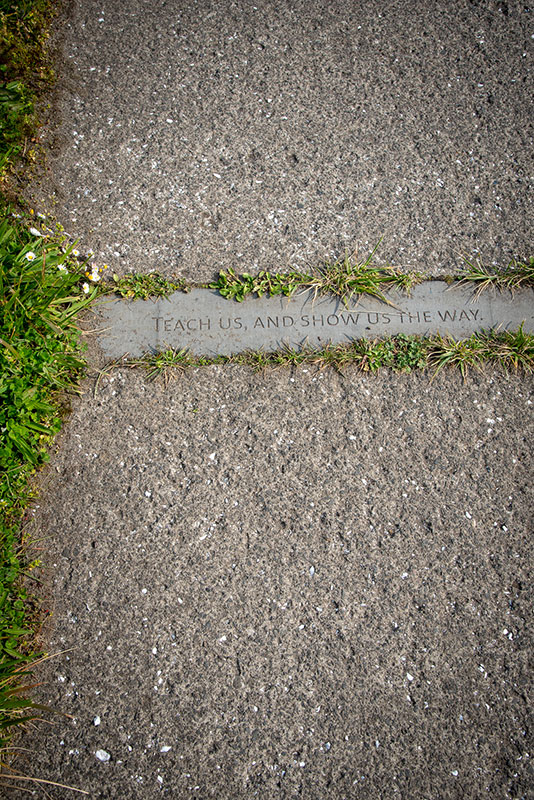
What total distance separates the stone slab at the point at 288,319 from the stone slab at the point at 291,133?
0.19 meters

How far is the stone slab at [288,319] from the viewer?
97.3 inches

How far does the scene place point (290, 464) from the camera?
7.48ft

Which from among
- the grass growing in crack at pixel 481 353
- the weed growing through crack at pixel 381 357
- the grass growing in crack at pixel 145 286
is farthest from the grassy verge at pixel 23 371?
the grass growing in crack at pixel 481 353

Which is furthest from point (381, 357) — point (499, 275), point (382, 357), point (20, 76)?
point (20, 76)

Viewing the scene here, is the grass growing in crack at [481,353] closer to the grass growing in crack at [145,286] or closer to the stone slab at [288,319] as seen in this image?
the stone slab at [288,319]

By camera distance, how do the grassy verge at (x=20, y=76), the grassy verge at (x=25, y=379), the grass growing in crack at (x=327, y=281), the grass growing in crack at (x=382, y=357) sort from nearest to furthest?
the grassy verge at (x=25, y=379) < the grass growing in crack at (x=382, y=357) < the grass growing in crack at (x=327, y=281) < the grassy verge at (x=20, y=76)

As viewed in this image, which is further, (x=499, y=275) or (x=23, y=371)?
(x=499, y=275)

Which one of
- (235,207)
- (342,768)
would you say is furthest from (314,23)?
(342,768)

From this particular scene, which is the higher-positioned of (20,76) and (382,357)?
(20,76)

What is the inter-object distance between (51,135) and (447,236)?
2274 millimetres

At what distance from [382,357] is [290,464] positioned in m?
0.70

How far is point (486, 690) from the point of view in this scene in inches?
77.4

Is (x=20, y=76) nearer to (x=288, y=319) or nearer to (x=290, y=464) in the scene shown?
(x=288, y=319)

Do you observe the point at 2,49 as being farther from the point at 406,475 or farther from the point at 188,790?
the point at 188,790
